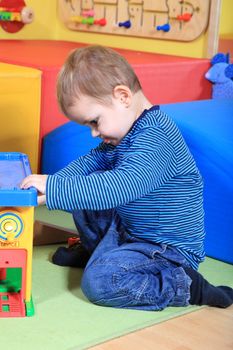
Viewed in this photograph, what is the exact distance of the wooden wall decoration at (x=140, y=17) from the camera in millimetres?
2242

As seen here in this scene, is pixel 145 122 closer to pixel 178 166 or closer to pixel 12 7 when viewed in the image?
pixel 178 166

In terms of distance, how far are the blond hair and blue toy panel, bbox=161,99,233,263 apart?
29 cm

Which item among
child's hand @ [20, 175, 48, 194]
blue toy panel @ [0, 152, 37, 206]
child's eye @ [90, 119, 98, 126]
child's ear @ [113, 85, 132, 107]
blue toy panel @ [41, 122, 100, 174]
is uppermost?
child's ear @ [113, 85, 132, 107]

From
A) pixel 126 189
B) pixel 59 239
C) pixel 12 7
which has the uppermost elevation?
pixel 12 7

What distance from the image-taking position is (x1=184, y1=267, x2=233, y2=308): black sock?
1.14m

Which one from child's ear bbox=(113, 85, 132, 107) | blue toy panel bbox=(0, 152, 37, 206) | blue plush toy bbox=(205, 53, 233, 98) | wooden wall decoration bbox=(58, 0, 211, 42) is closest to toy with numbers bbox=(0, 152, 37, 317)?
blue toy panel bbox=(0, 152, 37, 206)

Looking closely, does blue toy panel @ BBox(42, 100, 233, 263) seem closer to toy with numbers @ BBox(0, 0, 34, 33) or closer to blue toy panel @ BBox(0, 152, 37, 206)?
blue toy panel @ BBox(0, 152, 37, 206)

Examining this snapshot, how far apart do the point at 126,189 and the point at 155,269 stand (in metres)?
0.18

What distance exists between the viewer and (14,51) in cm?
→ 211

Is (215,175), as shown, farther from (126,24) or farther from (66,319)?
(126,24)

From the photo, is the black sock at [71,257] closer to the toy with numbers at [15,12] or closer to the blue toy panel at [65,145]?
the blue toy panel at [65,145]

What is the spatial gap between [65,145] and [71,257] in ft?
1.58

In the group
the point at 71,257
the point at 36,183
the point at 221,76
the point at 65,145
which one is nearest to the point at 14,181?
the point at 36,183

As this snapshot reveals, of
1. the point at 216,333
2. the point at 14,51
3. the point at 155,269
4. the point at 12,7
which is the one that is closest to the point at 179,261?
the point at 155,269
